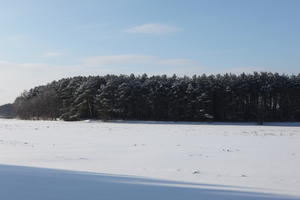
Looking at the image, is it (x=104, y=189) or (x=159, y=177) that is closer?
(x=104, y=189)

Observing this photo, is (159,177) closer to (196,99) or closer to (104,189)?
(104,189)

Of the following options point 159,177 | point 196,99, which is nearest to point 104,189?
point 159,177

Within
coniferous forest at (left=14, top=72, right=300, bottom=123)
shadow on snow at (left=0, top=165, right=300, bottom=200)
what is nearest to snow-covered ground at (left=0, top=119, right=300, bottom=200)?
shadow on snow at (left=0, top=165, right=300, bottom=200)

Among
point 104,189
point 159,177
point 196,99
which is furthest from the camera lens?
point 196,99

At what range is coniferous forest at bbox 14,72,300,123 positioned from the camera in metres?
Result: 77.2

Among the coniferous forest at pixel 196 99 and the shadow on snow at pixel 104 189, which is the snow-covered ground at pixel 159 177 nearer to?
the shadow on snow at pixel 104 189

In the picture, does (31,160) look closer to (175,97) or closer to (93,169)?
(93,169)

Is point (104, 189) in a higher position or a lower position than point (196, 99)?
lower

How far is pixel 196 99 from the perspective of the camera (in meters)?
76.5

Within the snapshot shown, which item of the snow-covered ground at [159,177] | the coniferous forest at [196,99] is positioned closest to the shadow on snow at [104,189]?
the snow-covered ground at [159,177]

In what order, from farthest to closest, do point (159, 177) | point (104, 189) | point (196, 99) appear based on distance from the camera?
point (196, 99) < point (159, 177) < point (104, 189)

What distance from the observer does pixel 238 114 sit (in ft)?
254

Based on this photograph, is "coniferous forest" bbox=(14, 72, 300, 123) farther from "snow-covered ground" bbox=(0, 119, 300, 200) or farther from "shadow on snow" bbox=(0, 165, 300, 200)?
"shadow on snow" bbox=(0, 165, 300, 200)

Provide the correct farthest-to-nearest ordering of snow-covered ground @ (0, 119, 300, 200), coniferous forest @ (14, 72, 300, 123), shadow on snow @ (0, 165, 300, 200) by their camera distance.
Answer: coniferous forest @ (14, 72, 300, 123) < snow-covered ground @ (0, 119, 300, 200) < shadow on snow @ (0, 165, 300, 200)
